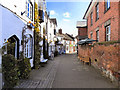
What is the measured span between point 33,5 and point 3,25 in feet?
14.6

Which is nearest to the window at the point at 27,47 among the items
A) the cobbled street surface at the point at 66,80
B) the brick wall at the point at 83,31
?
the cobbled street surface at the point at 66,80

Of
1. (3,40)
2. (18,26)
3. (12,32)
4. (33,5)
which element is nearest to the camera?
(3,40)

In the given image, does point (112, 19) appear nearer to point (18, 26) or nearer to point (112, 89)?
point (112, 89)

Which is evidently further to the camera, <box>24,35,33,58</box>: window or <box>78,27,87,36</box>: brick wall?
<box>78,27,87,36</box>: brick wall

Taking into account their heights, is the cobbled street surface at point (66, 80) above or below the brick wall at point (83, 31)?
below

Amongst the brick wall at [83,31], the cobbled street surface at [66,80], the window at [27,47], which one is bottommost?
the cobbled street surface at [66,80]

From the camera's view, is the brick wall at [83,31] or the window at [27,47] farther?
the brick wall at [83,31]

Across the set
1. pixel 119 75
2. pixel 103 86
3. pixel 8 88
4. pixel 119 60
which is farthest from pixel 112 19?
pixel 8 88

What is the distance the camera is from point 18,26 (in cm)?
531

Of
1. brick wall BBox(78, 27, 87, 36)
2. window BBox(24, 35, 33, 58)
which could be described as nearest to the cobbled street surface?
window BBox(24, 35, 33, 58)

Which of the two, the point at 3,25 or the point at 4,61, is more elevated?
the point at 3,25

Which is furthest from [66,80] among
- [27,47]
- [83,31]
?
[83,31]

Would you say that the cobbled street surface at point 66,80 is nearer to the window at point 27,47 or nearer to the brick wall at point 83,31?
A: the window at point 27,47

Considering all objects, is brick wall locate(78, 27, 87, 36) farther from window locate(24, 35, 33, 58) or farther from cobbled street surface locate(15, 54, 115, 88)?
window locate(24, 35, 33, 58)
